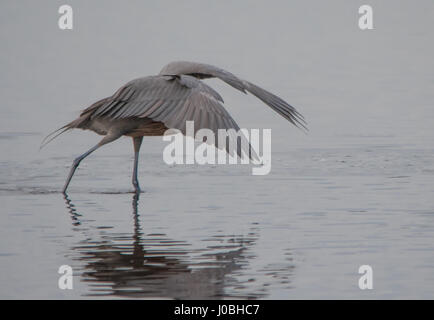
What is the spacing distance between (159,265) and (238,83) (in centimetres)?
317

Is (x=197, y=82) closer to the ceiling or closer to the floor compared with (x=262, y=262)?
closer to the ceiling

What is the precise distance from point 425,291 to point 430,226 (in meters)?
2.62

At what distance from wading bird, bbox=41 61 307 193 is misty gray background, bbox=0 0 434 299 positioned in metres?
0.87

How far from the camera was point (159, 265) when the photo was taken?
1008 cm

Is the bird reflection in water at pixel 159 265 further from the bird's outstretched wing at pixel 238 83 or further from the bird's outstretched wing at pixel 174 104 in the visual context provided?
the bird's outstretched wing at pixel 238 83

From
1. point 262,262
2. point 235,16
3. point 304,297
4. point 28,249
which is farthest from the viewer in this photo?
point 235,16

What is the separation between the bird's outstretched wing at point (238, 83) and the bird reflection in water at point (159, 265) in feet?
5.41

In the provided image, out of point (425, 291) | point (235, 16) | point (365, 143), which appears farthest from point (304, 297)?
point (235, 16)

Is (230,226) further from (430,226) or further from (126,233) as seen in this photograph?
(430,226)

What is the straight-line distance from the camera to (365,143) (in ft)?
61.0

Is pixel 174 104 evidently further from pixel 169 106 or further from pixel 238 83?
pixel 238 83

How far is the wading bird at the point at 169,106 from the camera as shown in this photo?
1164 centimetres

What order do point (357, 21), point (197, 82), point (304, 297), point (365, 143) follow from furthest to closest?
point (357, 21), point (365, 143), point (197, 82), point (304, 297)

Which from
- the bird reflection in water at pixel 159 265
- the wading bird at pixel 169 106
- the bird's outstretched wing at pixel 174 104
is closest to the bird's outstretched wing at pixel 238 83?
the wading bird at pixel 169 106
